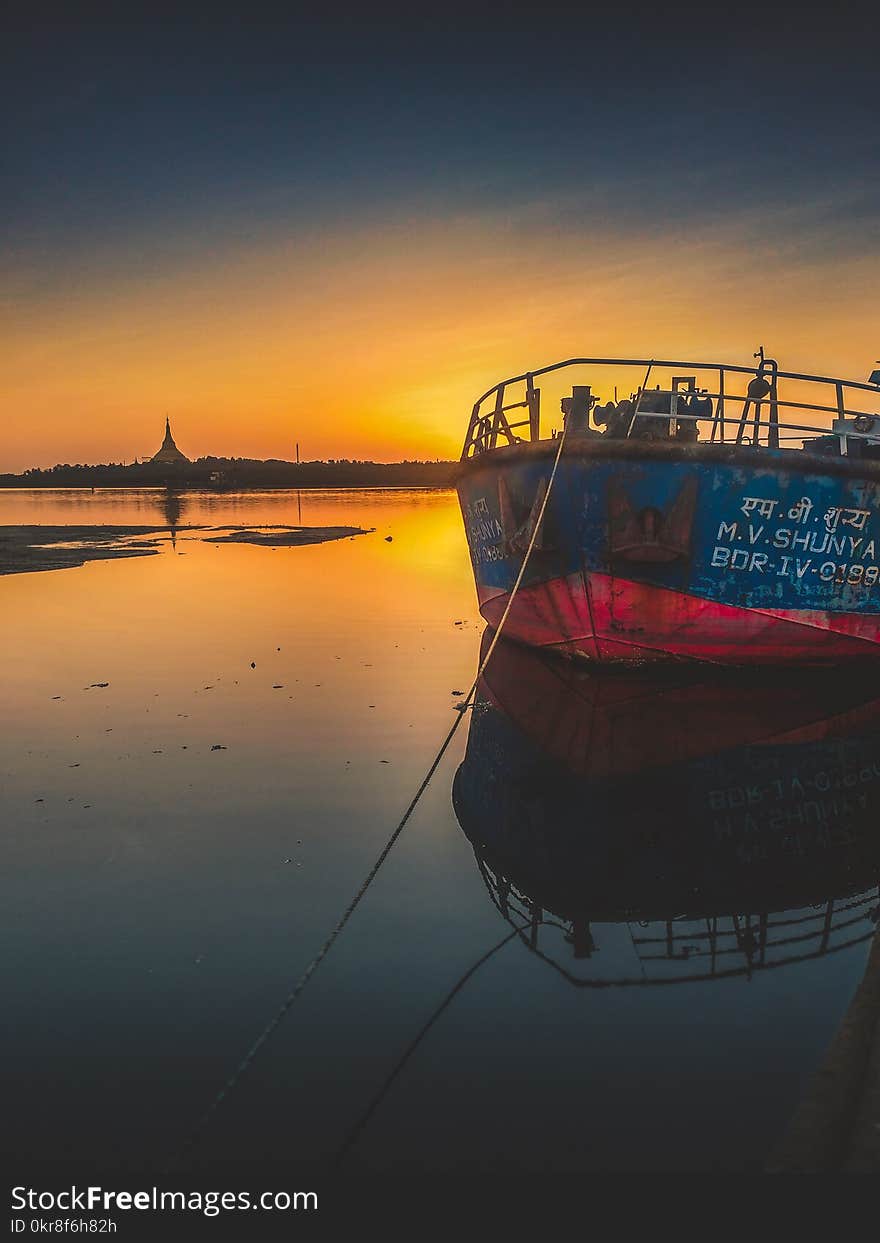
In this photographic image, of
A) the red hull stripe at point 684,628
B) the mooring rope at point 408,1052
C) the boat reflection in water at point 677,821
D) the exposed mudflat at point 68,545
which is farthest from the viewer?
the exposed mudflat at point 68,545

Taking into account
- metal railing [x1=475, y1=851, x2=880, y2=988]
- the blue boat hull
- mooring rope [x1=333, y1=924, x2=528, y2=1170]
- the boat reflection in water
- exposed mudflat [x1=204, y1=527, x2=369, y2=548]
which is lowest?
the boat reflection in water

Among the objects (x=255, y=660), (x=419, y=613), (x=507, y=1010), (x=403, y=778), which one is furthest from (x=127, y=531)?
(x=507, y=1010)

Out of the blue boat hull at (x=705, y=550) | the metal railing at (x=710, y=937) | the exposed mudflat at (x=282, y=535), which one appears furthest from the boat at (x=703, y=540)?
the exposed mudflat at (x=282, y=535)

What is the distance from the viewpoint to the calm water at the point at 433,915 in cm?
340

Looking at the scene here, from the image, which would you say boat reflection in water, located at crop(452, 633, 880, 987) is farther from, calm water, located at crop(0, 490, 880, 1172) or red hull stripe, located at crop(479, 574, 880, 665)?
red hull stripe, located at crop(479, 574, 880, 665)

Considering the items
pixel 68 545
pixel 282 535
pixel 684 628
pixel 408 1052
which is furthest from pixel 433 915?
pixel 282 535

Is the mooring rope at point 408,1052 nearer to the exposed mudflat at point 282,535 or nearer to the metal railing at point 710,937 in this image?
the metal railing at point 710,937

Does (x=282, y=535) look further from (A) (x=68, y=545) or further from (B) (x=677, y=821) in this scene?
(B) (x=677, y=821)

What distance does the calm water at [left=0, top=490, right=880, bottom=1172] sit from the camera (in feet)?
11.2

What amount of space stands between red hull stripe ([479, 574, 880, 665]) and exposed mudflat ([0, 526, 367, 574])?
67.4 feet

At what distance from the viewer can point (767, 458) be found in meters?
10.6

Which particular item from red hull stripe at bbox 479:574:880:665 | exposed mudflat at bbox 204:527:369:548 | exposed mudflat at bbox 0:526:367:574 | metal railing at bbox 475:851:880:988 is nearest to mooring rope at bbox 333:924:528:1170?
metal railing at bbox 475:851:880:988

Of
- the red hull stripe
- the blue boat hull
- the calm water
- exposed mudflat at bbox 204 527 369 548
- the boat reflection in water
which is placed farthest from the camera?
exposed mudflat at bbox 204 527 369 548

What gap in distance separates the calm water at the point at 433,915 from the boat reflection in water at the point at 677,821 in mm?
32
